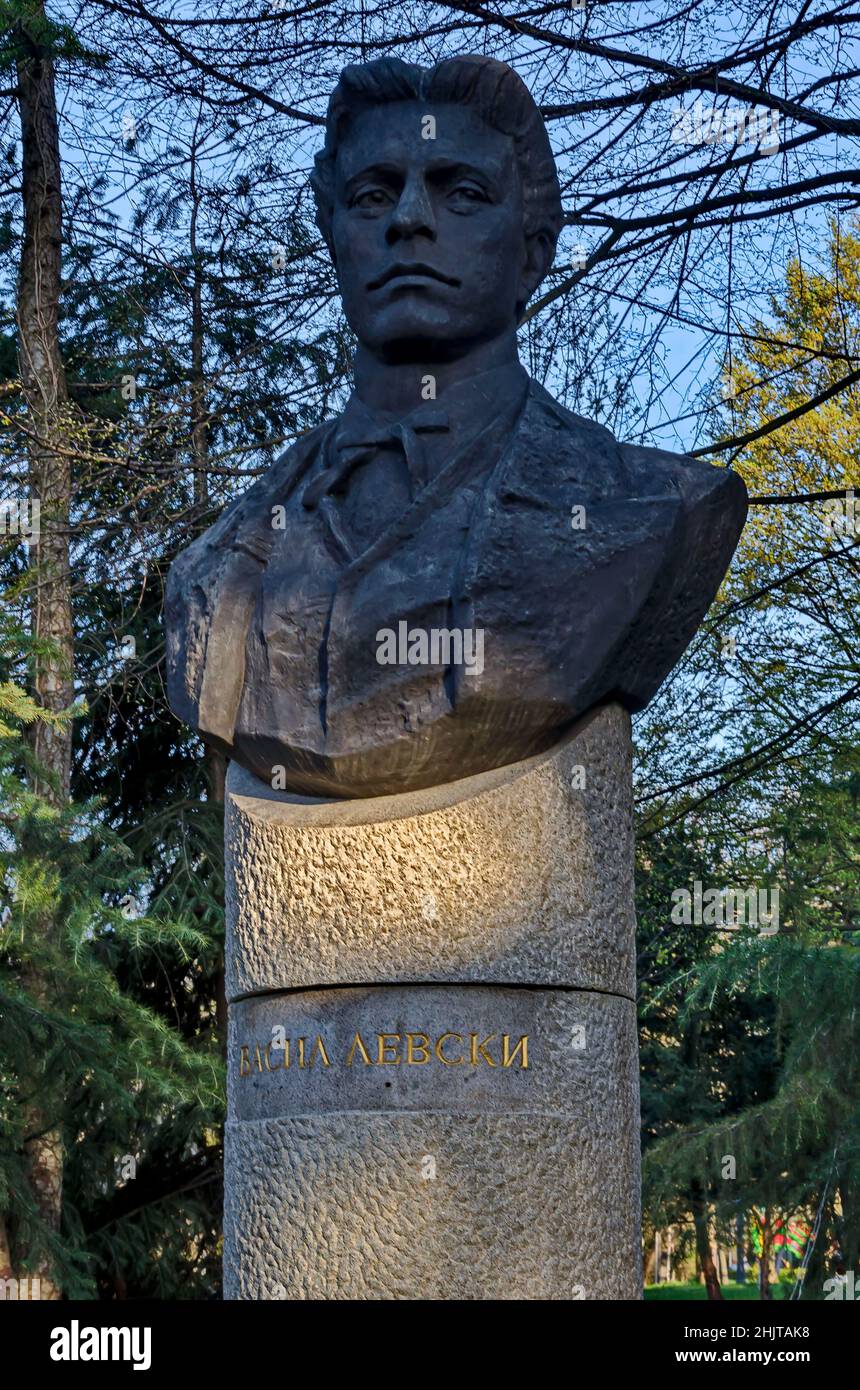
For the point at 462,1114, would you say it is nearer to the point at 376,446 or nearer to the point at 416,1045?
the point at 416,1045

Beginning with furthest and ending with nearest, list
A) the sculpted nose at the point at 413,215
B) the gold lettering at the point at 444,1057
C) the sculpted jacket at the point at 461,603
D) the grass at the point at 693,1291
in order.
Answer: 1. the grass at the point at 693,1291
2. the sculpted nose at the point at 413,215
3. the sculpted jacket at the point at 461,603
4. the gold lettering at the point at 444,1057

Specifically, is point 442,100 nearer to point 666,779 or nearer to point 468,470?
point 468,470

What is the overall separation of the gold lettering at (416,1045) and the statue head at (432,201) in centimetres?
166

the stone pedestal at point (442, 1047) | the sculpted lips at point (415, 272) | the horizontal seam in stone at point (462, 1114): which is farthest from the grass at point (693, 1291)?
the sculpted lips at point (415, 272)

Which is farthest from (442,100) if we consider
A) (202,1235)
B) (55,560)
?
(202,1235)

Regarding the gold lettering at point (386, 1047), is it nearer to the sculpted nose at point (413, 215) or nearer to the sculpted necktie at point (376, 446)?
the sculpted necktie at point (376, 446)

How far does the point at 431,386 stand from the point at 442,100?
27.4 inches

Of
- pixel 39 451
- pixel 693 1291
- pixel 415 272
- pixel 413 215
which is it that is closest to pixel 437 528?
pixel 415 272

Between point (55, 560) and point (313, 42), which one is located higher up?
point (313, 42)

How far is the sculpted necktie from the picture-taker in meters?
4.42

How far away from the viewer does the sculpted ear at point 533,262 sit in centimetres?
471

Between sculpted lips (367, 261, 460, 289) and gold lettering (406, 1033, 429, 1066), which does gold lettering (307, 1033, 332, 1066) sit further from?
sculpted lips (367, 261, 460, 289)

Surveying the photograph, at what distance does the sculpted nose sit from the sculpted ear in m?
0.35

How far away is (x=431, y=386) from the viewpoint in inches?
179
